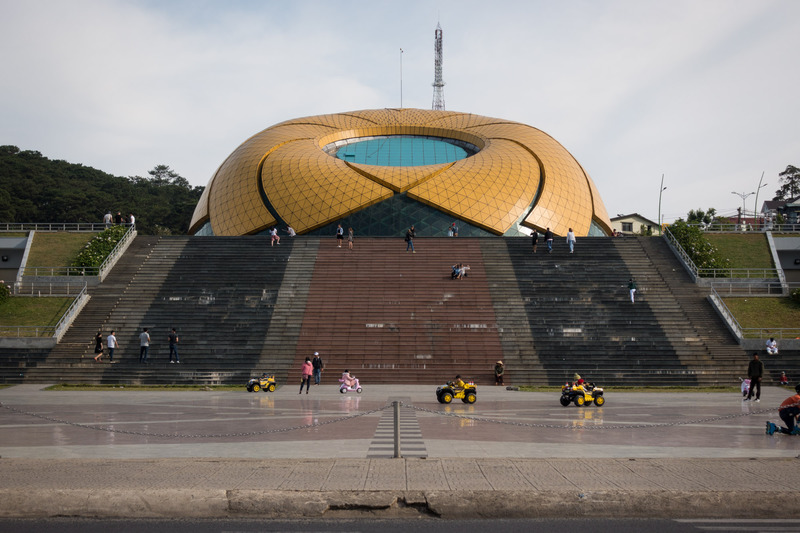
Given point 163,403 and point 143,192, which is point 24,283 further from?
point 143,192

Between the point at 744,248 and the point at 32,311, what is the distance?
1245 inches

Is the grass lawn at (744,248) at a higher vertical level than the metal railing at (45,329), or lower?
higher

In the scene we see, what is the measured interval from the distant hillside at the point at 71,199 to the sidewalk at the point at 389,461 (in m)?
46.3

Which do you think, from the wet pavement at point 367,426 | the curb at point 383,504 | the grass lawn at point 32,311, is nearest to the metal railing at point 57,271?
the grass lawn at point 32,311

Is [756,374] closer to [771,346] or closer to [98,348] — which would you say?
[771,346]

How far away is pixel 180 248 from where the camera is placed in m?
32.1

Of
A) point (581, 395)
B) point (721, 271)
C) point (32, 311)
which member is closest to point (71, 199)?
point (32, 311)

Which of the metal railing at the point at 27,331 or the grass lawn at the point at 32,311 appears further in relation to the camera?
the grass lawn at the point at 32,311

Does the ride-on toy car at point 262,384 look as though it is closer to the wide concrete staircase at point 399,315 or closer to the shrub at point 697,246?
the wide concrete staircase at point 399,315

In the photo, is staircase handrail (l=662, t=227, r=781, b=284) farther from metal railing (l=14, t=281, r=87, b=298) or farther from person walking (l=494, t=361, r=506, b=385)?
metal railing (l=14, t=281, r=87, b=298)

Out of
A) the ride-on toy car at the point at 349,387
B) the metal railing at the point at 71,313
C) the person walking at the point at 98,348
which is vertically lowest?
the ride-on toy car at the point at 349,387

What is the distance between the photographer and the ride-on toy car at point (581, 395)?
52.1ft

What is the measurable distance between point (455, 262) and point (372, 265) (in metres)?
3.70

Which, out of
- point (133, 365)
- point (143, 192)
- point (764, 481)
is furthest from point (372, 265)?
point (143, 192)
